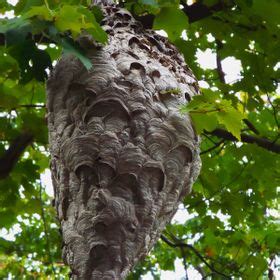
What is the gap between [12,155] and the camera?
3115 mm

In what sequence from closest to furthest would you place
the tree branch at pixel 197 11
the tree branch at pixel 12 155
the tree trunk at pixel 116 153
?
the tree trunk at pixel 116 153 → the tree branch at pixel 197 11 → the tree branch at pixel 12 155

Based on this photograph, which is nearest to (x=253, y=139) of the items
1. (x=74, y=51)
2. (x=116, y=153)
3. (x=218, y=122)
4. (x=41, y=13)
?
(x=218, y=122)

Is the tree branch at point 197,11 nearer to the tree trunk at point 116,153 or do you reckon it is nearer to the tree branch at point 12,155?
the tree trunk at point 116,153

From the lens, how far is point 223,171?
3.58 metres

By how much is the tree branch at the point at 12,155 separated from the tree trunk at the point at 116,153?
50.5 inches

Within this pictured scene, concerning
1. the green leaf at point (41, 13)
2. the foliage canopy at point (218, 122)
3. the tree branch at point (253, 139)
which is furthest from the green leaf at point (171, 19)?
the tree branch at point (253, 139)

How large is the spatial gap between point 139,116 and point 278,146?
63.9 inches

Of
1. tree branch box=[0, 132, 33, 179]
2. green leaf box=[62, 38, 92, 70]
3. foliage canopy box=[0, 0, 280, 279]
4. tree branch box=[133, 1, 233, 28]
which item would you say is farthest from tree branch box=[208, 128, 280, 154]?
green leaf box=[62, 38, 92, 70]

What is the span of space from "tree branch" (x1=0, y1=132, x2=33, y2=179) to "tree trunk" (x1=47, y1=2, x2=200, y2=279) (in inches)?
50.5

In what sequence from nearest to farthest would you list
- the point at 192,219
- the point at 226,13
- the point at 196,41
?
the point at 226,13, the point at 196,41, the point at 192,219

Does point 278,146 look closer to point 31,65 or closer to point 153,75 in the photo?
point 153,75

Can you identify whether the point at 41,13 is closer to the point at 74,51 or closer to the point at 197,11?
the point at 74,51

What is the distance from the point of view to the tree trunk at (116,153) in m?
1.38

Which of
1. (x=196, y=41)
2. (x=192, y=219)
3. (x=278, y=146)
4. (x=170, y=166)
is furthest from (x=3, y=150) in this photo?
(x=192, y=219)
